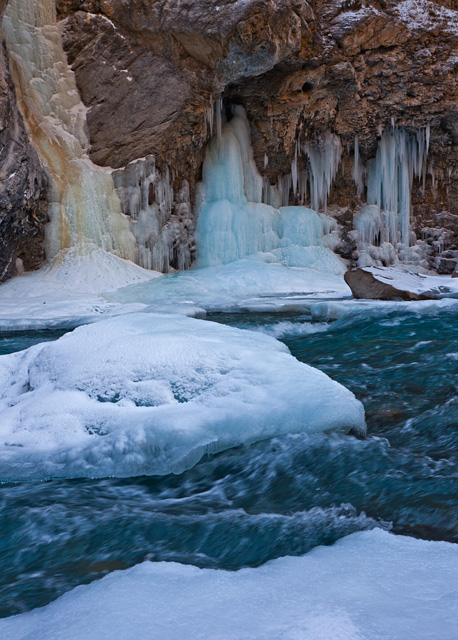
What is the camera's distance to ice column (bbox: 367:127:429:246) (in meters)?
15.6

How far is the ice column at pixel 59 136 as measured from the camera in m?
12.0

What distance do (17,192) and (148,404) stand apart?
30.3 feet

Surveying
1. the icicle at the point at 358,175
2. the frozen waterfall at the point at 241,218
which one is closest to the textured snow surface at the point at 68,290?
the frozen waterfall at the point at 241,218

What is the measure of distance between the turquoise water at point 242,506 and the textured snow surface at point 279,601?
15cm

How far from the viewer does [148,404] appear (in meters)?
2.90

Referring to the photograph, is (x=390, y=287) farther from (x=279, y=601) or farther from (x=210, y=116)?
(x=279, y=601)

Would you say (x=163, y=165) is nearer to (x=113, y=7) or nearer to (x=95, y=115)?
(x=95, y=115)

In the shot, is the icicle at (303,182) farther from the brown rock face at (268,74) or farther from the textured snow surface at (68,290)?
the textured snow surface at (68,290)

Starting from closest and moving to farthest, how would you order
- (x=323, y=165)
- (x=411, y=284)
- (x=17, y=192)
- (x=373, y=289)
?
(x=373, y=289) → (x=411, y=284) → (x=17, y=192) → (x=323, y=165)

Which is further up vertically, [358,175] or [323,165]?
[323,165]

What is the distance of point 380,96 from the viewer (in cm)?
1476

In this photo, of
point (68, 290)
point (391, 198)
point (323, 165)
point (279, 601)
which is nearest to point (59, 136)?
point (68, 290)

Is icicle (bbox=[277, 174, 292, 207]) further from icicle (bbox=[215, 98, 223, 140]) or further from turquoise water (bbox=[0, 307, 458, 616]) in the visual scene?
turquoise water (bbox=[0, 307, 458, 616])

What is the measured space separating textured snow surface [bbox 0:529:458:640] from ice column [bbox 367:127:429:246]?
15312mm
